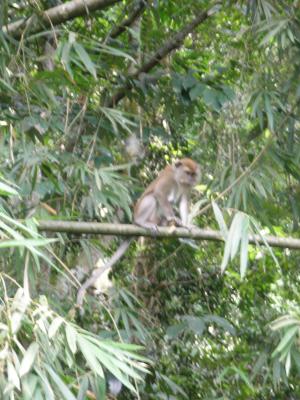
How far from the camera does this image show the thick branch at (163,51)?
4.80 metres

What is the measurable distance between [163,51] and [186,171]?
858mm

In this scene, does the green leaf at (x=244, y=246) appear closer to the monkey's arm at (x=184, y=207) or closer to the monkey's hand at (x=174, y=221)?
the monkey's hand at (x=174, y=221)

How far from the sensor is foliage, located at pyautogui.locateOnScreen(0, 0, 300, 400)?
3.82 m

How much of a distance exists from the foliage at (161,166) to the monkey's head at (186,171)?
17cm

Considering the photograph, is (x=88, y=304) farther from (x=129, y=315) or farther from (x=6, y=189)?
(x=6, y=189)

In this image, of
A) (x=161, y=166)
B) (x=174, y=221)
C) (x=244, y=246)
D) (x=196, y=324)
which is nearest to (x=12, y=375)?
(x=244, y=246)

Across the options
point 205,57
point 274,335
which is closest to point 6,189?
point 274,335

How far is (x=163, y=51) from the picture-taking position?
4.86m

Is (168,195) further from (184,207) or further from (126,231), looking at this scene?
(126,231)

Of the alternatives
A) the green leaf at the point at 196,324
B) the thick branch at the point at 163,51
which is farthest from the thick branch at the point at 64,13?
the green leaf at the point at 196,324

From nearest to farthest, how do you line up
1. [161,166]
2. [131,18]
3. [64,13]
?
[64,13]
[131,18]
[161,166]

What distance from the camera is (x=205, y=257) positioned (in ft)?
19.5

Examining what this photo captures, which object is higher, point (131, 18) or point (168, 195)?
point (131, 18)

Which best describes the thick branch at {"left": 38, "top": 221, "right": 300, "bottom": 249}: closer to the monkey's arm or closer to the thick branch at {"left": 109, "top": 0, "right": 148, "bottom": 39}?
the monkey's arm
